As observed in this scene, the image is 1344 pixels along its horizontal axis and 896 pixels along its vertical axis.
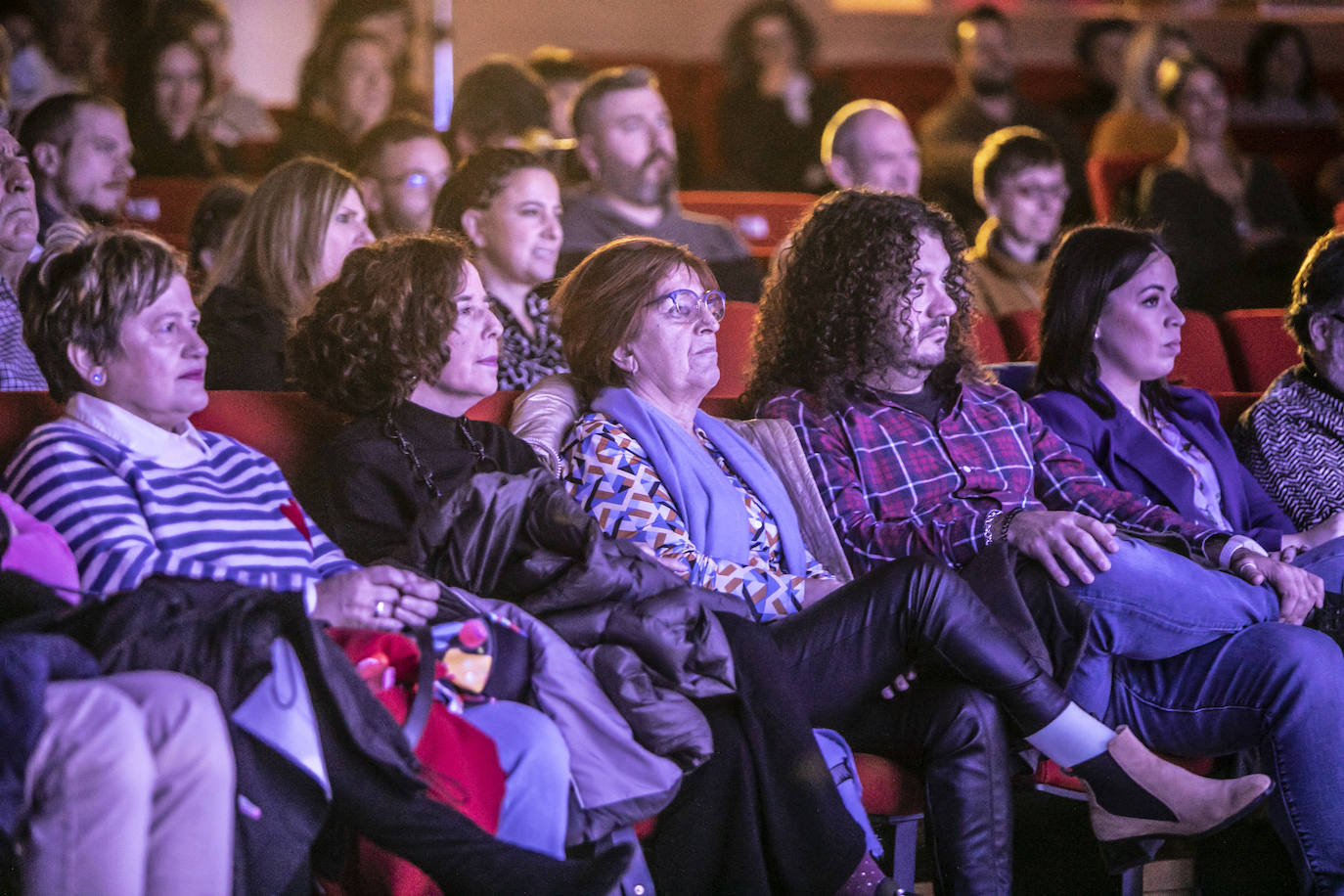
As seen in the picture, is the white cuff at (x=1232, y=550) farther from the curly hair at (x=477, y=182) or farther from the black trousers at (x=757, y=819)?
the curly hair at (x=477, y=182)

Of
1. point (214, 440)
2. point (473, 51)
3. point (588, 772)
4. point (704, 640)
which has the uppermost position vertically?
point (473, 51)

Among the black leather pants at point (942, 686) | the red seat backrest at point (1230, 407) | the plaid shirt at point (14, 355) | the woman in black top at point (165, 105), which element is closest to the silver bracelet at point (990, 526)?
the black leather pants at point (942, 686)

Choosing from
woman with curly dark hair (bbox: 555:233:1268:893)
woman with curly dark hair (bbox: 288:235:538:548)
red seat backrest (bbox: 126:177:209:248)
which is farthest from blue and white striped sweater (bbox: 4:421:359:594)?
red seat backrest (bbox: 126:177:209:248)

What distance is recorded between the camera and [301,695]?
159 cm

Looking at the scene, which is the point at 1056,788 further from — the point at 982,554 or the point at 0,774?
the point at 0,774

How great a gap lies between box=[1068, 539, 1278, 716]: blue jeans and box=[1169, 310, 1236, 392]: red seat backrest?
1.07 metres

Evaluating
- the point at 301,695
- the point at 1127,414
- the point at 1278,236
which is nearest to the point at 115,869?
the point at 301,695

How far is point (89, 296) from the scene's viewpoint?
1882 millimetres

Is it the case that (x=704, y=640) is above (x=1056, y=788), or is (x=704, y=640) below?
above

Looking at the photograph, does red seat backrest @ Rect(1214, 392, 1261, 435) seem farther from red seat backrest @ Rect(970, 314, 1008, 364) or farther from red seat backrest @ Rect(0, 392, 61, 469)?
red seat backrest @ Rect(0, 392, 61, 469)

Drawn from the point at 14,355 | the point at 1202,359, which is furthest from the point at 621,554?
the point at 1202,359

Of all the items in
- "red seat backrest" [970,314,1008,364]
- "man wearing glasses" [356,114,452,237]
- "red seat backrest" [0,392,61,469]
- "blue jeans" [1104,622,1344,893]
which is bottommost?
"blue jeans" [1104,622,1344,893]

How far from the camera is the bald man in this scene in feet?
13.2

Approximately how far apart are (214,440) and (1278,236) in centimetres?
396
